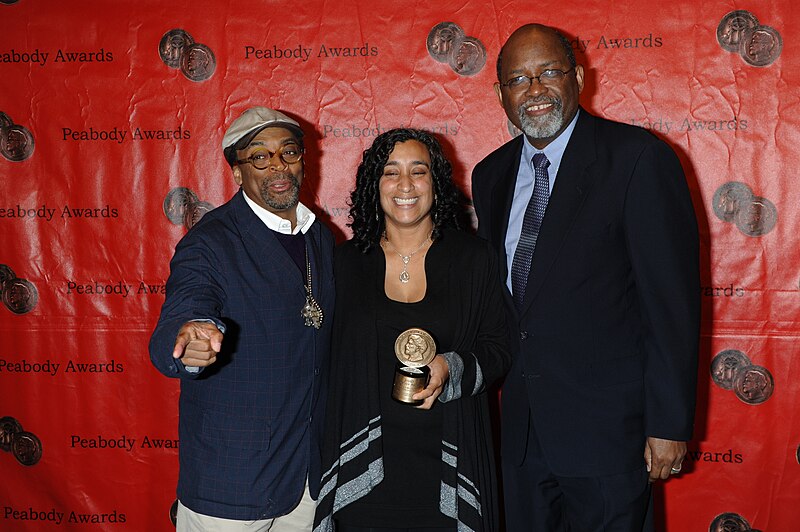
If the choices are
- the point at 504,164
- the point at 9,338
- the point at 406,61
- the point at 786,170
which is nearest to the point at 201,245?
the point at 504,164

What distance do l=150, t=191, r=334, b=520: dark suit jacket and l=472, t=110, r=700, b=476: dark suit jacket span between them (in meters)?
0.75

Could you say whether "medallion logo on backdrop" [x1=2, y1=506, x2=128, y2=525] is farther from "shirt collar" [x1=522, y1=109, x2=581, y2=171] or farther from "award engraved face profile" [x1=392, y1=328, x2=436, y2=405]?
"shirt collar" [x1=522, y1=109, x2=581, y2=171]

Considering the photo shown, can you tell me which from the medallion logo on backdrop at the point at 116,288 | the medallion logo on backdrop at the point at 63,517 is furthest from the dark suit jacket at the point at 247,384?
the medallion logo on backdrop at the point at 63,517

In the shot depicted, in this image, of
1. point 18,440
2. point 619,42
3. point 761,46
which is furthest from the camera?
point 18,440

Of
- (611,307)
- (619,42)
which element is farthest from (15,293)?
(619,42)

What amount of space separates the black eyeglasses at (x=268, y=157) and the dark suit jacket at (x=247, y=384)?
16cm

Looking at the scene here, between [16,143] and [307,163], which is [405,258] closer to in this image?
[307,163]

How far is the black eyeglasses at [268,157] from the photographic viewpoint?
231 centimetres

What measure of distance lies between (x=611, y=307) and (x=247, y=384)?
1.16 meters

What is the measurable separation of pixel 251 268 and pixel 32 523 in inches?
90.3

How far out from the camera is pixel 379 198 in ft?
8.20

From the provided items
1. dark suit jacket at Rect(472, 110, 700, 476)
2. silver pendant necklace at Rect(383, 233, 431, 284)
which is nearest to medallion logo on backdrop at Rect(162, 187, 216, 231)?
silver pendant necklace at Rect(383, 233, 431, 284)

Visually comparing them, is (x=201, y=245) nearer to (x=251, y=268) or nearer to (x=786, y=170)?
(x=251, y=268)

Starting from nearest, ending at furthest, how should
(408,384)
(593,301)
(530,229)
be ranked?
1. (408,384)
2. (593,301)
3. (530,229)
